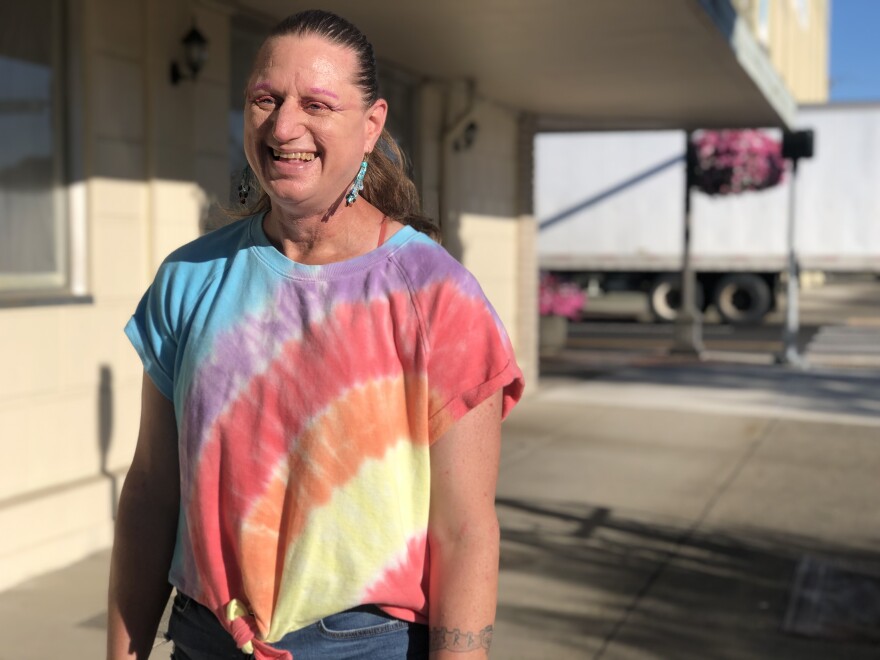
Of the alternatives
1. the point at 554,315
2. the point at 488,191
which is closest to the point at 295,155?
the point at 488,191

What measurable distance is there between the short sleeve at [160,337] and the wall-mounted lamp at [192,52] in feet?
14.3

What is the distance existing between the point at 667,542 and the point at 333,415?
14.7ft

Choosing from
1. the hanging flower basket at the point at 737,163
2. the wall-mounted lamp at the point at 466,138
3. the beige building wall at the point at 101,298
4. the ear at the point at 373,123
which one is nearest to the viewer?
the ear at the point at 373,123

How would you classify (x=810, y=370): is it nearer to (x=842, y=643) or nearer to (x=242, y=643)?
(x=842, y=643)

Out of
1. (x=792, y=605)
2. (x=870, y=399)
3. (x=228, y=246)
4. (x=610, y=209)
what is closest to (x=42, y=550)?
(x=792, y=605)

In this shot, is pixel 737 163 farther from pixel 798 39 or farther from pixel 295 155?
pixel 295 155

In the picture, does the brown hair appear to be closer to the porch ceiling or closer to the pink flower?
the porch ceiling

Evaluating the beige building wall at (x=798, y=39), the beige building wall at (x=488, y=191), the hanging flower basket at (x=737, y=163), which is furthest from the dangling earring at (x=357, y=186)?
the hanging flower basket at (x=737, y=163)

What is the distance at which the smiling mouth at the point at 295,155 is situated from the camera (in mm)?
1617

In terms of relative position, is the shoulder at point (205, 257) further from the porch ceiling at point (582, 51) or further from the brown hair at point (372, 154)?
the porch ceiling at point (582, 51)

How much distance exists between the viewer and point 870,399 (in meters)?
11.3

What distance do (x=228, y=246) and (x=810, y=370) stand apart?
42.6 feet

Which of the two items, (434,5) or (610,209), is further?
(610,209)

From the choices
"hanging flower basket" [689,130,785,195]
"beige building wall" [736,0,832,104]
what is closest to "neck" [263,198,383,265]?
"beige building wall" [736,0,832,104]
